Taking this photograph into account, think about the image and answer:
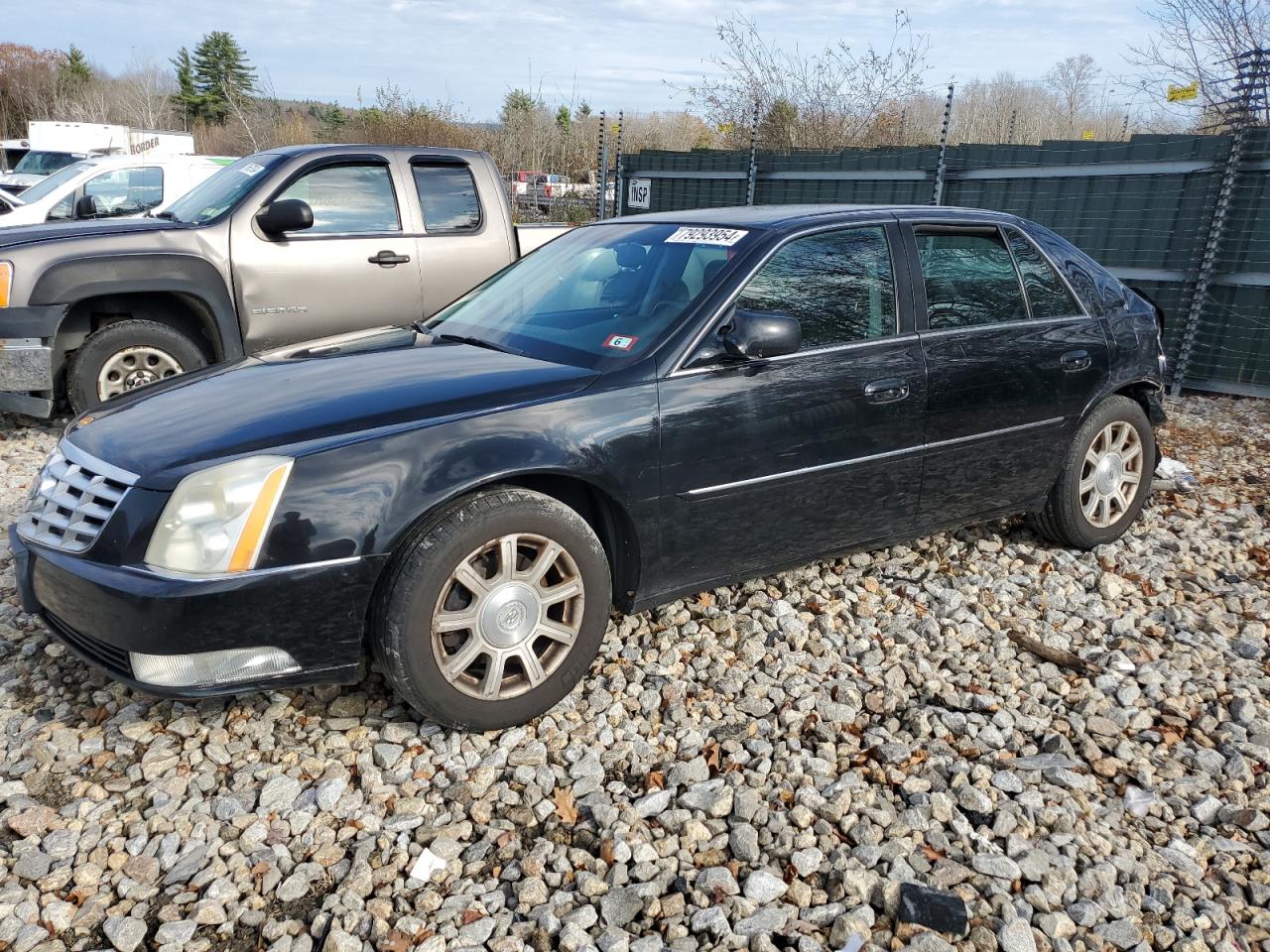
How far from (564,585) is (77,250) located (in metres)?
4.40

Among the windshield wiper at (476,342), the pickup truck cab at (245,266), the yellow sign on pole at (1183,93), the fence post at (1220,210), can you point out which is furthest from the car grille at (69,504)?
the yellow sign on pole at (1183,93)

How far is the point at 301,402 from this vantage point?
2967 millimetres

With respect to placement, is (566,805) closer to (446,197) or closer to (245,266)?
(245,266)

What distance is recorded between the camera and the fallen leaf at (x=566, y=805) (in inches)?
106

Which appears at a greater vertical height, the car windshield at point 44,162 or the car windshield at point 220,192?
the car windshield at point 220,192

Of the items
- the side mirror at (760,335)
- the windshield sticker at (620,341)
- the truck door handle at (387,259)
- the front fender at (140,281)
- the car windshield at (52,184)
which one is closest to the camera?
the side mirror at (760,335)

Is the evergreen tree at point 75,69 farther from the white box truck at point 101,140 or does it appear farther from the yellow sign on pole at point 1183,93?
the yellow sign on pole at point 1183,93

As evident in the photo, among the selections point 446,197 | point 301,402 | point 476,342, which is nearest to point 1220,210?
point 446,197

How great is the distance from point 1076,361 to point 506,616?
9.62 ft

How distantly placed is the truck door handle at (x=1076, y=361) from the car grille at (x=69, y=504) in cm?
379

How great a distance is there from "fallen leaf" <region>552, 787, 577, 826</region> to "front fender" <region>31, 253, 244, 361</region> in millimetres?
3814

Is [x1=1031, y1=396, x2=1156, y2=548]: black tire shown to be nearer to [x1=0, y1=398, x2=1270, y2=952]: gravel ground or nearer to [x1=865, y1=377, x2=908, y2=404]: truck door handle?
[x1=0, y1=398, x2=1270, y2=952]: gravel ground

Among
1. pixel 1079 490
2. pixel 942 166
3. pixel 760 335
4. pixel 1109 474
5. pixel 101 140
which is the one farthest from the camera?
pixel 101 140

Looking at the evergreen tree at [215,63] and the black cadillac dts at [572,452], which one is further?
the evergreen tree at [215,63]
